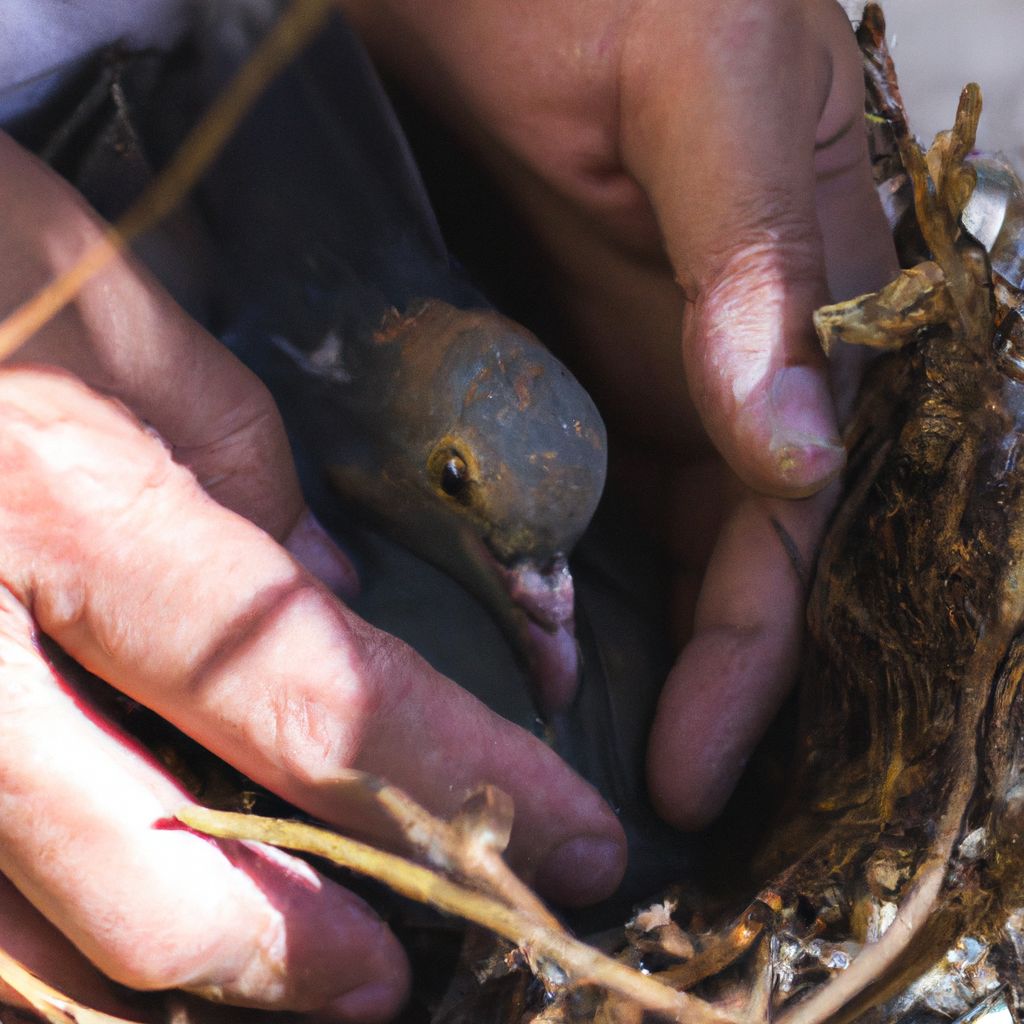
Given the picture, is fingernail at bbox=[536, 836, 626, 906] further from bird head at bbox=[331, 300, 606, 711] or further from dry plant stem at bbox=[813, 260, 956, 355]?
dry plant stem at bbox=[813, 260, 956, 355]

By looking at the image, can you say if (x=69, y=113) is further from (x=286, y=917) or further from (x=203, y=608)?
(x=286, y=917)

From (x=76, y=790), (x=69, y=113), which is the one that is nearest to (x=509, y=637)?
(x=76, y=790)

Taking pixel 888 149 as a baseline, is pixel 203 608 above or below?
below

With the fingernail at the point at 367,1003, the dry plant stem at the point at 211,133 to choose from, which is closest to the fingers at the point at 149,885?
the fingernail at the point at 367,1003

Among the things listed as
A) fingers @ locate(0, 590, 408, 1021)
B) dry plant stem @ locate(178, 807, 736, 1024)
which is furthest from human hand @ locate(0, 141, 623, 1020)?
dry plant stem @ locate(178, 807, 736, 1024)

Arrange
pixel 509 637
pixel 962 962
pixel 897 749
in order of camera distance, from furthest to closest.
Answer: pixel 509 637 < pixel 897 749 < pixel 962 962

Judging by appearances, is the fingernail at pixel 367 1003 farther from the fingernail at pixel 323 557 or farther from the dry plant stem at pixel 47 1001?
the fingernail at pixel 323 557
